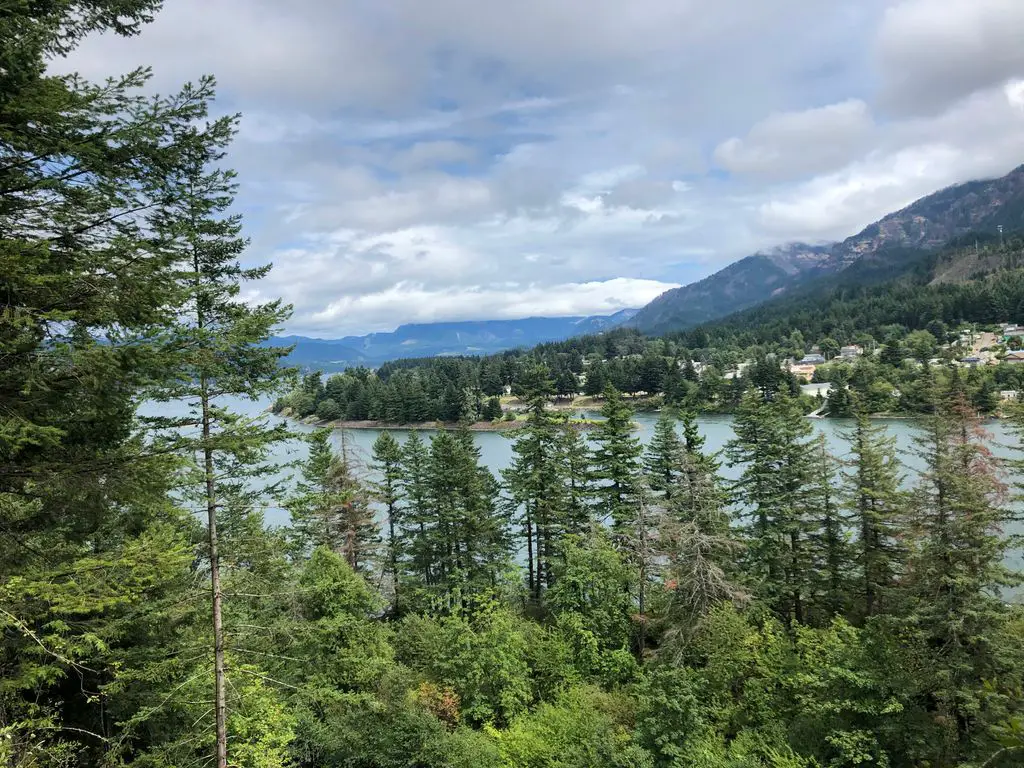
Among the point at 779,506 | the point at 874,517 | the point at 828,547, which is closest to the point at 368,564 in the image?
the point at 779,506

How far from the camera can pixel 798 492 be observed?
20.2 metres

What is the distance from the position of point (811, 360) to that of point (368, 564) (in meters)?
131

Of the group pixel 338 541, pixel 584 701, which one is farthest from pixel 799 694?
pixel 338 541

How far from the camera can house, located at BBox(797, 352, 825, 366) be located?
12599 centimetres

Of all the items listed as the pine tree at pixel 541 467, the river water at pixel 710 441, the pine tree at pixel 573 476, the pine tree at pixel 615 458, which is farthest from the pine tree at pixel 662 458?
the river water at pixel 710 441

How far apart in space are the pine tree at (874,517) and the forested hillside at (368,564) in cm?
11

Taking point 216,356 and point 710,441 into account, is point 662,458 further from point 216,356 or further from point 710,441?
point 710,441

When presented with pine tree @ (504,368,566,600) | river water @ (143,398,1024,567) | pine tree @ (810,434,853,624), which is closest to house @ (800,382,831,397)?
river water @ (143,398,1024,567)

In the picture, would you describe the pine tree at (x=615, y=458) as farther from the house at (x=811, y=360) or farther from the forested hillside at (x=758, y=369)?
the house at (x=811, y=360)

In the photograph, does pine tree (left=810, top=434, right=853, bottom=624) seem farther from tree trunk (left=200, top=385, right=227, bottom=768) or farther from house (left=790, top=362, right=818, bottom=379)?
house (left=790, top=362, right=818, bottom=379)

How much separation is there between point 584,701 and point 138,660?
959cm

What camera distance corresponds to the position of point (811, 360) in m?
130

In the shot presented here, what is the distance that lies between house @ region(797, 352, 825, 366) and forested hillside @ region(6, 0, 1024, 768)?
119m

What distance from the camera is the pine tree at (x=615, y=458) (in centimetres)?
2183
